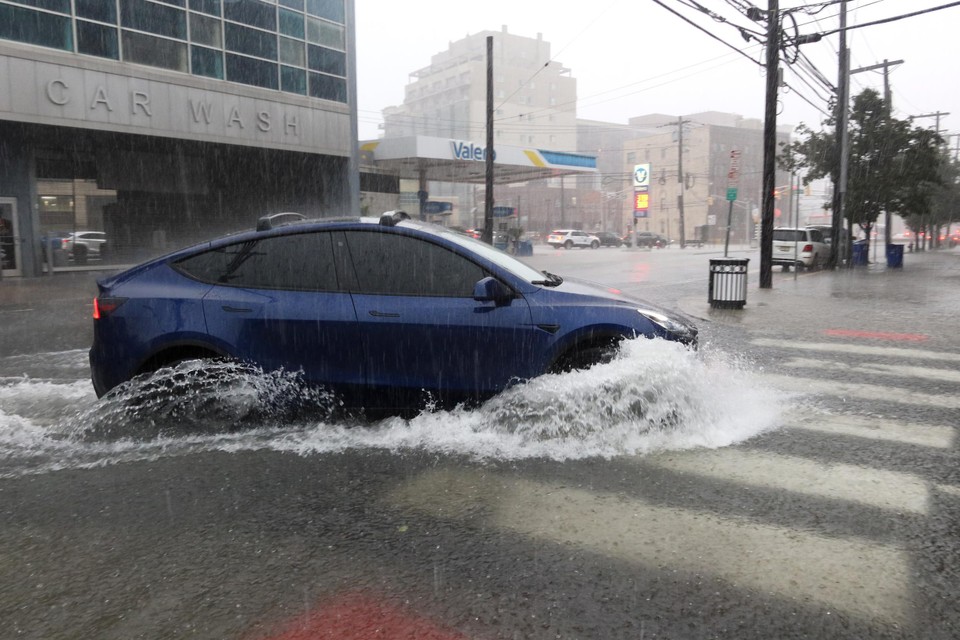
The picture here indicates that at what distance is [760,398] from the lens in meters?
6.32

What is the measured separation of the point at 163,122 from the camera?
79.8 feet

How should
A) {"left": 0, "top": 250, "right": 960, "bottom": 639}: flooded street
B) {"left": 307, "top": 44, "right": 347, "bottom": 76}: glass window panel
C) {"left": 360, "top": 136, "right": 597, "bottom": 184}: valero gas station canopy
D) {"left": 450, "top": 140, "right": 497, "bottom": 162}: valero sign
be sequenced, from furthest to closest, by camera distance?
{"left": 450, "top": 140, "right": 497, "bottom": 162}: valero sign < {"left": 360, "top": 136, "right": 597, "bottom": 184}: valero gas station canopy < {"left": 307, "top": 44, "right": 347, "bottom": 76}: glass window panel < {"left": 0, "top": 250, "right": 960, "bottom": 639}: flooded street

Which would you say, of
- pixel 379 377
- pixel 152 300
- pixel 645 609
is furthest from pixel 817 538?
pixel 152 300

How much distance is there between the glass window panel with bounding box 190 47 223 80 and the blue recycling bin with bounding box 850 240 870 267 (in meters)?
25.0

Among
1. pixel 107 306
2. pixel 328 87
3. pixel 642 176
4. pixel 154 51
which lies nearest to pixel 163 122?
pixel 154 51

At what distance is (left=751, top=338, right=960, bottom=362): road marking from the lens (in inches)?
336

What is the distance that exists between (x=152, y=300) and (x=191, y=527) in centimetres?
204

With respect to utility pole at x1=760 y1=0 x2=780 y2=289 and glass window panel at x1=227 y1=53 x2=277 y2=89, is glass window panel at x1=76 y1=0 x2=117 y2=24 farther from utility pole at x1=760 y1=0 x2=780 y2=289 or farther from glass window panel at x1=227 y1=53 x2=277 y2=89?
utility pole at x1=760 y1=0 x2=780 y2=289

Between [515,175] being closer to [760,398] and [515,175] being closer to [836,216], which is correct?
[836,216]

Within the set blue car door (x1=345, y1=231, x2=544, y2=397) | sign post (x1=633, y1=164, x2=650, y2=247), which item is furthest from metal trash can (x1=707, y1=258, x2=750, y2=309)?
sign post (x1=633, y1=164, x2=650, y2=247)

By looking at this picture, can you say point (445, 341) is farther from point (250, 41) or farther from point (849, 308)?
point (250, 41)

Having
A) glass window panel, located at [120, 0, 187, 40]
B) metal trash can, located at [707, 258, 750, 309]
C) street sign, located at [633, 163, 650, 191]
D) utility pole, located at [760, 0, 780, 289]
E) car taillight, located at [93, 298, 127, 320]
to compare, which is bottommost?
metal trash can, located at [707, 258, 750, 309]

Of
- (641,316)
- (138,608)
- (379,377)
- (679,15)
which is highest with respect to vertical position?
(679,15)

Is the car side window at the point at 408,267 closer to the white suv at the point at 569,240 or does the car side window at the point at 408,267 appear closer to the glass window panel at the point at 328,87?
the glass window panel at the point at 328,87
